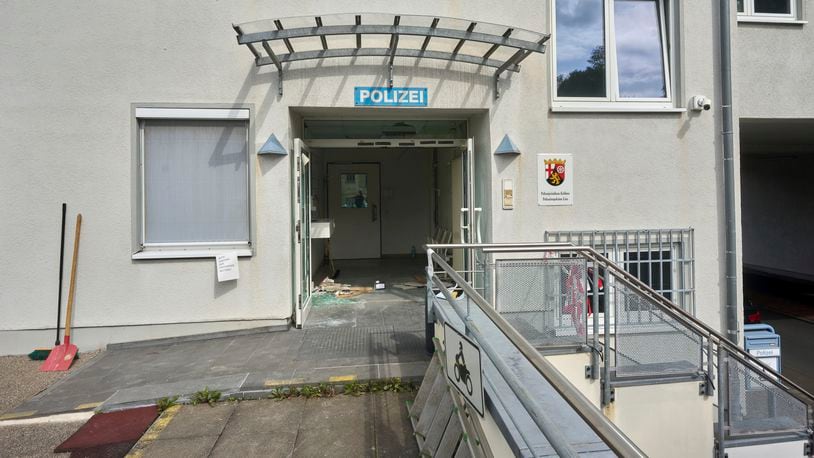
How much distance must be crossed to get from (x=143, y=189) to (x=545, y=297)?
4652 millimetres

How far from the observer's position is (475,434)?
2408 mm

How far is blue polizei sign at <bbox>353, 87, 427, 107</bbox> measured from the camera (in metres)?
5.62

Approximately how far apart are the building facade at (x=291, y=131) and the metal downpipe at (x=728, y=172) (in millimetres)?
87

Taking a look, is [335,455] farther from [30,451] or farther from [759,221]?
[759,221]

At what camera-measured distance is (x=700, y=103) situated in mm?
5891

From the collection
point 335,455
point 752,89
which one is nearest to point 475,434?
point 335,455

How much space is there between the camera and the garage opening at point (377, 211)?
6.29 meters

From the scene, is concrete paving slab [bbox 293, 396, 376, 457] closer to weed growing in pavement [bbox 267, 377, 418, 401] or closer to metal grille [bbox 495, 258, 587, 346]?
weed growing in pavement [bbox 267, 377, 418, 401]

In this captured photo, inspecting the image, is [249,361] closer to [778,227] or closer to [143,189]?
[143,189]

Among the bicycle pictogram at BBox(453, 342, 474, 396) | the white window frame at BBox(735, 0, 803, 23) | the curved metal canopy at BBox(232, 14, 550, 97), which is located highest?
the white window frame at BBox(735, 0, 803, 23)

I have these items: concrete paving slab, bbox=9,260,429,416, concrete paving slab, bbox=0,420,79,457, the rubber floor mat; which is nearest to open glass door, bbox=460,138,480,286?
concrete paving slab, bbox=9,260,429,416

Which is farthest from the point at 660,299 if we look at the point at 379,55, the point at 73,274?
the point at 73,274

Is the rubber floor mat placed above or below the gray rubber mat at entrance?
below

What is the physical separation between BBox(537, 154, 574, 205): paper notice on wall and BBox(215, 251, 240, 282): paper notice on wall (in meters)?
3.74
